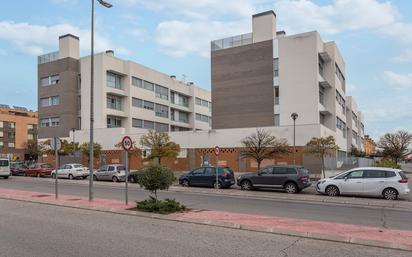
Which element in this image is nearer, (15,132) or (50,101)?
(50,101)

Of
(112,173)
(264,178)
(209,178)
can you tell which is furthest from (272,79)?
(264,178)

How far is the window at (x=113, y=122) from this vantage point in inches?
2110

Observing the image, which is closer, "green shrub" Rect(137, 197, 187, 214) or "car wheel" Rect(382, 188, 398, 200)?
"green shrub" Rect(137, 197, 187, 214)

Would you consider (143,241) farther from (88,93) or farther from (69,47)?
(69,47)

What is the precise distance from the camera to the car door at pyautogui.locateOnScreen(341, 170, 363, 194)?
62.3 feet

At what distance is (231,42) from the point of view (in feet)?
160

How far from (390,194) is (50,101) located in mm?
49685

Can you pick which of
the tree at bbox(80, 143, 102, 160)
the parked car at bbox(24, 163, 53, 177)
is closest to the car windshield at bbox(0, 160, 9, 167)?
the parked car at bbox(24, 163, 53, 177)

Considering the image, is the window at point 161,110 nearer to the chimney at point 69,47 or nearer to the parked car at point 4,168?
the chimney at point 69,47

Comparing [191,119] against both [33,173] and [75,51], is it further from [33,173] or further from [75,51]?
[33,173]

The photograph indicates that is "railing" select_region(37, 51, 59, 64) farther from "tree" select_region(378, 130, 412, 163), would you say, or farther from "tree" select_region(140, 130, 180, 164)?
"tree" select_region(378, 130, 412, 163)

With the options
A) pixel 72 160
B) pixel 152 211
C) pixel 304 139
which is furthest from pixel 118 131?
pixel 152 211

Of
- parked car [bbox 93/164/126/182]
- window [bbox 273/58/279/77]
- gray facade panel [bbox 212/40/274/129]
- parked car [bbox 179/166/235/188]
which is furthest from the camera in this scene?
gray facade panel [bbox 212/40/274/129]

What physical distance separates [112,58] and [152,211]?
146 feet
